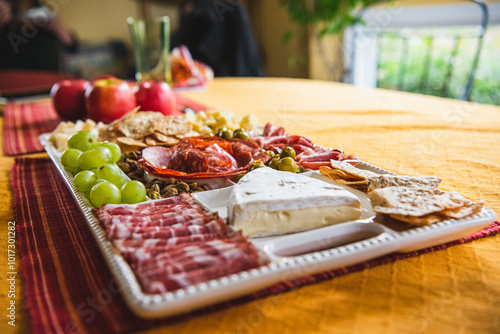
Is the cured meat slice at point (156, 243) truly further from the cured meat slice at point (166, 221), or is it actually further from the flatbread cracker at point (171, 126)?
the flatbread cracker at point (171, 126)

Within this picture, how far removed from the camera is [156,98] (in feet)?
5.47

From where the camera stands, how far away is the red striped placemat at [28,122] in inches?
57.8

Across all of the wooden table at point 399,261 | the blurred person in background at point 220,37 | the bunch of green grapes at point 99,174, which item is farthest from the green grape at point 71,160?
the blurred person in background at point 220,37

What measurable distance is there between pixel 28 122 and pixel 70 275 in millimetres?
1403

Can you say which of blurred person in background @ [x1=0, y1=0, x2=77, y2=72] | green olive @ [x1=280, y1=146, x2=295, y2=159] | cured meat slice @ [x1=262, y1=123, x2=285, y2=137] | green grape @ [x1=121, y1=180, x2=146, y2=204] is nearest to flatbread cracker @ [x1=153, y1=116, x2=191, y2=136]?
cured meat slice @ [x1=262, y1=123, x2=285, y2=137]

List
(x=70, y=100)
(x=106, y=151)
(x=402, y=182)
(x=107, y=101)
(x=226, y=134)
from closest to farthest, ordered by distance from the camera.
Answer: (x=402, y=182) → (x=106, y=151) → (x=226, y=134) → (x=107, y=101) → (x=70, y=100)

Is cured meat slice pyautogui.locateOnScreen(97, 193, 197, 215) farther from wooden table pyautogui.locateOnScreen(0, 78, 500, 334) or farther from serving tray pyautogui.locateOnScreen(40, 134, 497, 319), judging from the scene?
wooden table pyautogui.locateOnScreen(0, 78, 500, 334)

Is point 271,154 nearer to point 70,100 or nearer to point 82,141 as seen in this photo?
point 82,141

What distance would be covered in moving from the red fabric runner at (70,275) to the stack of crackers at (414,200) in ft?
0.16

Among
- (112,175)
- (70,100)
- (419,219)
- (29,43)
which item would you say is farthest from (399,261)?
(29,43)

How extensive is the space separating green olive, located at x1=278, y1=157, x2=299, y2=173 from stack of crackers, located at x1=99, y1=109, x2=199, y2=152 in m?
0.35

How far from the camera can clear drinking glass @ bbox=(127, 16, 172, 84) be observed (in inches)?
83.7

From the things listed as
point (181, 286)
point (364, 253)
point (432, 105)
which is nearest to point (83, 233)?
point (181, 286)

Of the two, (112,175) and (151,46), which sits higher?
(151,46)
